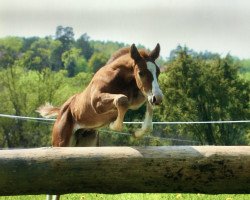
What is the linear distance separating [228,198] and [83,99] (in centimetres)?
211

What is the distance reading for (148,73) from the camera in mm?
6297

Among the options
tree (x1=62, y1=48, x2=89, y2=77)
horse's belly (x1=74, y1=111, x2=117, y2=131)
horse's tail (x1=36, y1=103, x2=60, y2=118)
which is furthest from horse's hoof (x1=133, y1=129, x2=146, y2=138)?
tree (x1=62, y1=48, x2=89, y2=77)

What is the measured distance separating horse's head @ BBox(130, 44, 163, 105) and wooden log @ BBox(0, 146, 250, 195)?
2.02 m

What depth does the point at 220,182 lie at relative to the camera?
4059 millimetres

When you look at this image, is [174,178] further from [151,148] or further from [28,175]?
[28,175]

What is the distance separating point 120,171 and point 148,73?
7.83 ft

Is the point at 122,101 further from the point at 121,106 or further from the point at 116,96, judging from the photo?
the point at 116,96

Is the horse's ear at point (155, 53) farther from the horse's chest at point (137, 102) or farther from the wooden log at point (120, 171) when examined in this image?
the wooden log at point (120, 171)

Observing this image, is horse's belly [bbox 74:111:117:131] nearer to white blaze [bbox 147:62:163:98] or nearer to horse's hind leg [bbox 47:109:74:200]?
horse's hind leg [bbox 47:109:74:200]

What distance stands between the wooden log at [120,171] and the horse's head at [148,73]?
6.63 feet

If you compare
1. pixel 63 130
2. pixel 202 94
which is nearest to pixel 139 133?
pixel 63 130

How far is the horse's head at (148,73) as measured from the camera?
20.1 ft

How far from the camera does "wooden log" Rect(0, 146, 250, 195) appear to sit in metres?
Answer: 4.01

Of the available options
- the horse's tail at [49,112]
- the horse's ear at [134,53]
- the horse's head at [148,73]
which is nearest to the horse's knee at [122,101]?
the horse's head at [148,73]
